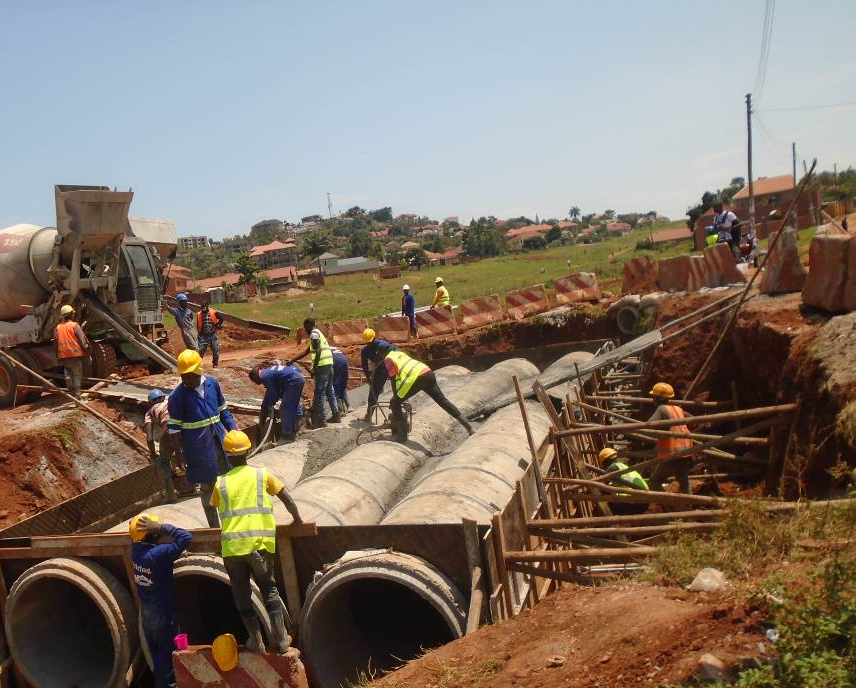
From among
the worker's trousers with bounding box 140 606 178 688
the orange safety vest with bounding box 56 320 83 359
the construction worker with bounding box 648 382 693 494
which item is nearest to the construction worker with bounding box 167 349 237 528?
the worker's trousers with bounding box 140 606 178 688

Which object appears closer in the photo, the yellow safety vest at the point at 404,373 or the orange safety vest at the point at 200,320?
the yellow safety vest at the point at 404,373

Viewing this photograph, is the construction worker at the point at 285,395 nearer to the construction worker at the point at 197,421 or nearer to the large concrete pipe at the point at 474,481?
the construction worker at the point at 197,421

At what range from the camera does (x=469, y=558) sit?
6.05 m

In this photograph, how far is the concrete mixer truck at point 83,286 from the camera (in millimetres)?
13320

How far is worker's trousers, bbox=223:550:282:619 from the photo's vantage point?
600 cm

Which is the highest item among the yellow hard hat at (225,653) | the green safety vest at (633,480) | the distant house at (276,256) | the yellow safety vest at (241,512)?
the distant house at (276,256)

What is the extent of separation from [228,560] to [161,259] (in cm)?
1128

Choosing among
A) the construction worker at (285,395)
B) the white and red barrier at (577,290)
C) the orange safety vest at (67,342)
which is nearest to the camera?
the construction worker at (285,395)

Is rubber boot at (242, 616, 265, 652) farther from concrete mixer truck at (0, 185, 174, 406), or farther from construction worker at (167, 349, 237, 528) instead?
concrete mixer truck at (0, 185, 174, 406)

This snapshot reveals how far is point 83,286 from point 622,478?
1033 centimetres

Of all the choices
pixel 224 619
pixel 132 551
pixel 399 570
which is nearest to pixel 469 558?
pixel 399 570

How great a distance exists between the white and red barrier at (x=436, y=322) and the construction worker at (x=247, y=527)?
613 inches

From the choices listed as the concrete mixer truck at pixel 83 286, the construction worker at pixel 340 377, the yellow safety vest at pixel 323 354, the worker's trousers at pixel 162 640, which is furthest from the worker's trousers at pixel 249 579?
the concrete mixer truck at pixel 83 286

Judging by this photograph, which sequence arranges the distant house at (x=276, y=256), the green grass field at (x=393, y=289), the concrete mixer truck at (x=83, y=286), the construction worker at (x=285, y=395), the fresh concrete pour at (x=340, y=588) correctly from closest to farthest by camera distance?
1. the fresh concrete pour at (x=340, y=588)
2. the construction worker at (x=285, y=395)
3. the concrete mixer truck at (x=83, y=286)
4. the green grass field at (x=393, y=289)
5. the distant house at (x=276, y=256)
